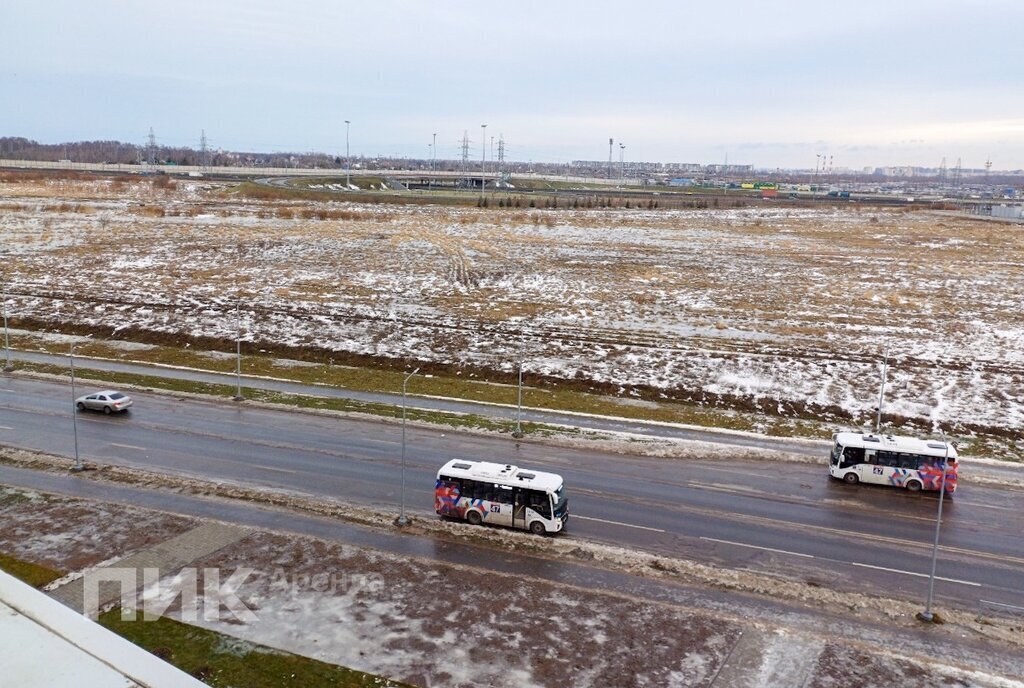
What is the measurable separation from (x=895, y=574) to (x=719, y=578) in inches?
259

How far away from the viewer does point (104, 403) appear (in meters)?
44.3

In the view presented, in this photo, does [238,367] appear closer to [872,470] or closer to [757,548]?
[757,548]

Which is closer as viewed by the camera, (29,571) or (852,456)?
(29,571)

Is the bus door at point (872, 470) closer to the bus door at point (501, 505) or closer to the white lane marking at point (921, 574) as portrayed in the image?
the white lane marking at point (921, 574)

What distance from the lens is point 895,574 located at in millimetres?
27969

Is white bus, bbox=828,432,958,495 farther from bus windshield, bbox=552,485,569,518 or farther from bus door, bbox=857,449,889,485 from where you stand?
bus windshield, bbox=552,485,569,518

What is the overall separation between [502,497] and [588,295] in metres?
49.7

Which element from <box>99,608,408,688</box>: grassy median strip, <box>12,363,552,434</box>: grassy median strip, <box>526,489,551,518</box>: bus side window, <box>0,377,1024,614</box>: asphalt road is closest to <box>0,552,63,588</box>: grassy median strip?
<box>99,608,408,688</box>: grassy median strip

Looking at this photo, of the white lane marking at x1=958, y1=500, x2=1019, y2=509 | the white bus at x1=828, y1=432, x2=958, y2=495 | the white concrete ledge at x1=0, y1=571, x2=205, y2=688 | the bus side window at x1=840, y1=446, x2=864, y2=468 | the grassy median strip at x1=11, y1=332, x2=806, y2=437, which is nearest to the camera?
the white concrete ledge at x1=0, y1=571, x2=205, y2=688

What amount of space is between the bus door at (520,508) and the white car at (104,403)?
2685cm

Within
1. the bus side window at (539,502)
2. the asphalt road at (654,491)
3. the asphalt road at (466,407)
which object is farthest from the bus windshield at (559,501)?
the asphalt road at (466,407)

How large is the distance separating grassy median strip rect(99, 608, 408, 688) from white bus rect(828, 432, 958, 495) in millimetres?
23927

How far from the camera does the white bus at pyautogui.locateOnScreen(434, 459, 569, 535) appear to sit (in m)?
30.4

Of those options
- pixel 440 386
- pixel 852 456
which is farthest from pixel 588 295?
pixel 852 456
